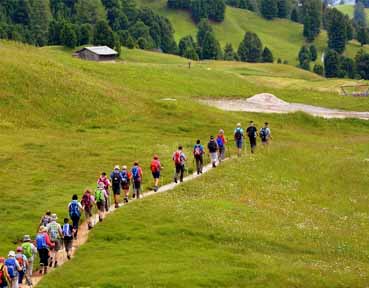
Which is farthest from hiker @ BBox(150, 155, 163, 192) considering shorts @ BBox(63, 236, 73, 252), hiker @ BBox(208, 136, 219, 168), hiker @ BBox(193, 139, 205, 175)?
shorts @ BBox(63, 236, 73, 252)

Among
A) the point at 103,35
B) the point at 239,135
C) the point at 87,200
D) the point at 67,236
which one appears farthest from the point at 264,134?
the point at 103,35

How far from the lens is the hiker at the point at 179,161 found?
2290 inches

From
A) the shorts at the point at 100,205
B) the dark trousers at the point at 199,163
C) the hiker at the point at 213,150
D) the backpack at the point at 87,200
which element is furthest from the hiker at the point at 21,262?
the hiker at the point at 213,150

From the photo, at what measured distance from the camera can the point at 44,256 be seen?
41375 millimetres

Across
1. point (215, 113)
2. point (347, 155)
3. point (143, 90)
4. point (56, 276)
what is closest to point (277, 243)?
point (56, 276)

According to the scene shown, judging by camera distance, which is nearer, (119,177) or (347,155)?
(119,177)

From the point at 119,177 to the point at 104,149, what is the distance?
20.3 meters

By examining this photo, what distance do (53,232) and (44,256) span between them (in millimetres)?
1383

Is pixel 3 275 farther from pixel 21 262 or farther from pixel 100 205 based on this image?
pixel 100 205

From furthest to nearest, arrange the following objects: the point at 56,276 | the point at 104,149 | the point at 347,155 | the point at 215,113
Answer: the point at 215,113, the point at 347,155, the point at 104,149, the point at 56,276

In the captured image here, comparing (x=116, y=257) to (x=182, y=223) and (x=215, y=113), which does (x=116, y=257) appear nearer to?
(x=182, y=223)

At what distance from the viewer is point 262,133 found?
73.0 meters

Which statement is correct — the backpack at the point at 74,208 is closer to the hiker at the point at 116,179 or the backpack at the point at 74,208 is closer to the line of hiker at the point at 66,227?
the line of hiker at the point at 66,227

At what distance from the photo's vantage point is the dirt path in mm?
103375
